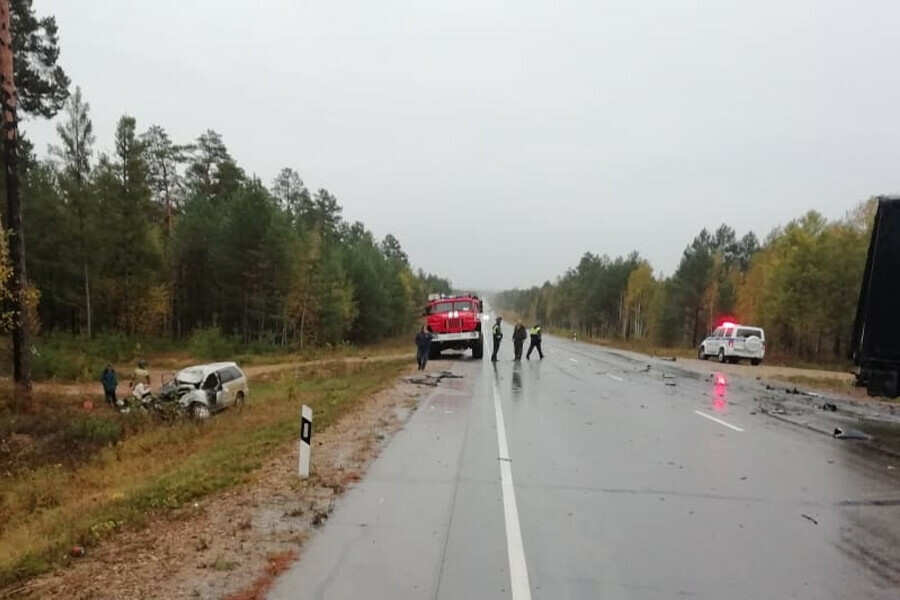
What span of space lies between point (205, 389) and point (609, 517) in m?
17.1

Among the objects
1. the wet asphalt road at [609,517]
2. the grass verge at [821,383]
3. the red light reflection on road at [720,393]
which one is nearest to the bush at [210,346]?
the red light reflection on road at [720,393]

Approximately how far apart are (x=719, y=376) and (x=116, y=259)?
4211cm

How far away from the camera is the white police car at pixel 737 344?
36.5 meters

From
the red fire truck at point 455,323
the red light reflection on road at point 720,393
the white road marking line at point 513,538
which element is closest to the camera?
the white road marking line at point 513,538

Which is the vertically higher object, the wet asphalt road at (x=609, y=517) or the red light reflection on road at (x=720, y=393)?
the red light reflection on road at (x=720, y=393)

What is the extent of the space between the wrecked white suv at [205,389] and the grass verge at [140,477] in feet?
3.11

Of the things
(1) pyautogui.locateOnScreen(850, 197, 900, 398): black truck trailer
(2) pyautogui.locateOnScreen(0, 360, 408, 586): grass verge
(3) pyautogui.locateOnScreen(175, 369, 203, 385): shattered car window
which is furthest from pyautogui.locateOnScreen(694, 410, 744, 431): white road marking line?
(3) pyautogui.locateOnScreen(175, 369, 203, 385): shattered car window

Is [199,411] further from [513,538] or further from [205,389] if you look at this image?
[513,538]

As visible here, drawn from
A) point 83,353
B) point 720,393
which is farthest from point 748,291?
point 83,353

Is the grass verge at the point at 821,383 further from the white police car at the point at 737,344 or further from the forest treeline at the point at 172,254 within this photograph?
the forest treeline at the point at 172,254

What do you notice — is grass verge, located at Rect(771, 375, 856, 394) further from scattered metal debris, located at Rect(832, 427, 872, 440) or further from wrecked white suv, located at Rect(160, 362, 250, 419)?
wrecked white suv, located at Rect(160, 362, 250, 419)

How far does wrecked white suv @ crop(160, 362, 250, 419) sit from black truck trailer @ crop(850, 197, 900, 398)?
55.7 ft

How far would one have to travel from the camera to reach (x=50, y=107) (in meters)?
31.8

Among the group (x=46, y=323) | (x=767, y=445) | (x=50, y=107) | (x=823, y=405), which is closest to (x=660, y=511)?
(x=767, y=445)
